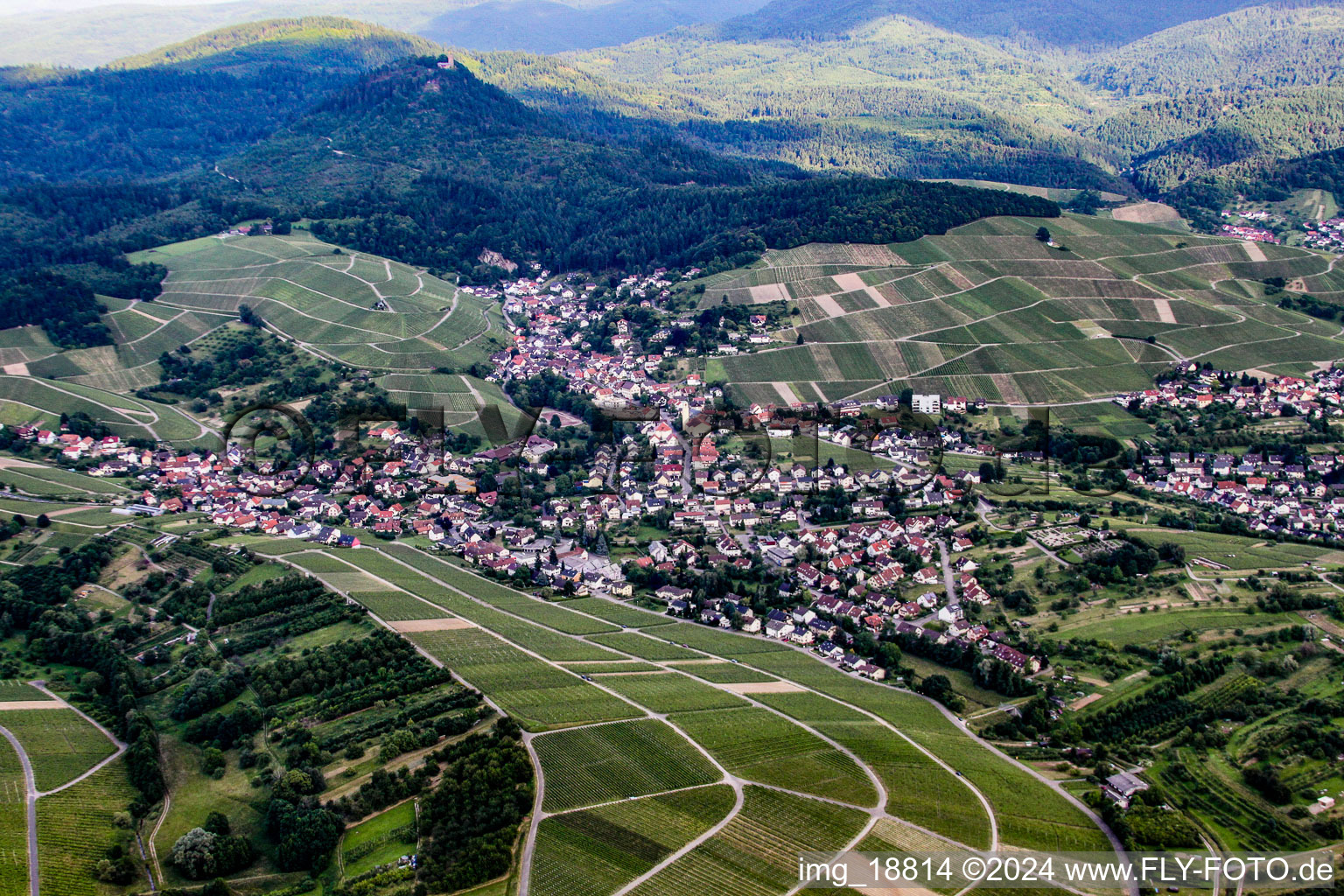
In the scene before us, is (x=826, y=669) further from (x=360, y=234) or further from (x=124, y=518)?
(x=360, y=234)

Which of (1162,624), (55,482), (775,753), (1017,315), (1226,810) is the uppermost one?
(1017,315)

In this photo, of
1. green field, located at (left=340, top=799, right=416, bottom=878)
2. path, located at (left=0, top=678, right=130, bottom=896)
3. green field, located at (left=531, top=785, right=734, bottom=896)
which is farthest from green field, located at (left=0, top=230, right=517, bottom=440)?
green field, located at (left=531, top=785, right=734, bottom=896)

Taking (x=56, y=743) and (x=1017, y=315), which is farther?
(x=1017, y=315)

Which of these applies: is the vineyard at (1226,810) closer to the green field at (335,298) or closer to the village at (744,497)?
the village at (744,497)

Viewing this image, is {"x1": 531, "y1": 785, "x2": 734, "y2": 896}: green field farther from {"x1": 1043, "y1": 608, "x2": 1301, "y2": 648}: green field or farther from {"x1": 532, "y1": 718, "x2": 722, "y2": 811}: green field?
{"x1": 1043, "y1": 608, "x2": 1301, "y2": 648}: green field

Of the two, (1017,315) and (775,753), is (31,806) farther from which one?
(1017,315)

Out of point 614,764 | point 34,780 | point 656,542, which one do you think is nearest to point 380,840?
point 614,764
